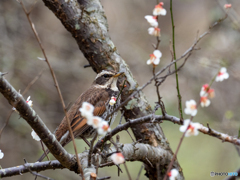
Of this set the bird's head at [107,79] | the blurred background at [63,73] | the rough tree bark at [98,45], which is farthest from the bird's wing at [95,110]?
the blurred background at [63,73]

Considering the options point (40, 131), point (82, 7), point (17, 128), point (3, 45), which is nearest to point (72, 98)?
point (17, 128)

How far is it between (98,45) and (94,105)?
2.89 feet

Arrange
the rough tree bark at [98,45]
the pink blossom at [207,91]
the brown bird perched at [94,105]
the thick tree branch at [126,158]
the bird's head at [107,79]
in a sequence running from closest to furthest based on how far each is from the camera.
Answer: the pink blossom at [207,91] < the thick tree branch at [126,158] < the rough tree bark at [98,45] < the brown bird perched at [94,105] < the bird's head at [107,79]

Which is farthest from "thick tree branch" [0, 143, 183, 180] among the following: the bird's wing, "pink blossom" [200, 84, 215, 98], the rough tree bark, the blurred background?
the blurred background

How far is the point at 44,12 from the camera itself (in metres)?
8.09

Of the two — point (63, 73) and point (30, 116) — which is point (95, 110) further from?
point (63, 73)

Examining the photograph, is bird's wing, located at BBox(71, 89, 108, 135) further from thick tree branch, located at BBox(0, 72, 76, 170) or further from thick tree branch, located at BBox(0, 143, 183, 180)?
thick tree branch, located at BBox(0, 72, 76, 170)

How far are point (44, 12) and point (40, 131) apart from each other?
6244mm

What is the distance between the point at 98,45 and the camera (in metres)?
4.30

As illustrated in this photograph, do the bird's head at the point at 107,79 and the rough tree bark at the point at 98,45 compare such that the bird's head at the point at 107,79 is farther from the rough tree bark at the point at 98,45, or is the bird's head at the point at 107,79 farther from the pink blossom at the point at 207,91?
the pink blossom at the point at 207,91

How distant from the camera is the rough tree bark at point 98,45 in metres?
4.18

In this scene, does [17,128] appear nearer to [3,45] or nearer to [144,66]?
[3,45]

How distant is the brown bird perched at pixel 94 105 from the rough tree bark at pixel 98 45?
0.19m

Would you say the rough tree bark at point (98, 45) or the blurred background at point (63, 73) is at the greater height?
the blurred background at point (63, 73)
